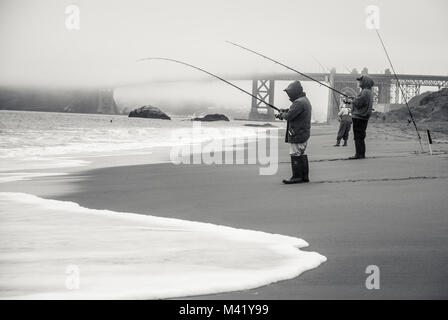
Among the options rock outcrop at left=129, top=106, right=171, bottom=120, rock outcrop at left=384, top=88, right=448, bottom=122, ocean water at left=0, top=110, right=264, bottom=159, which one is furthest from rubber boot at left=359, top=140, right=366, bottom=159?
rock outcrop at left=129, top=106, right=171, bottom=120

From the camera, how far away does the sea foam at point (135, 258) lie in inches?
159

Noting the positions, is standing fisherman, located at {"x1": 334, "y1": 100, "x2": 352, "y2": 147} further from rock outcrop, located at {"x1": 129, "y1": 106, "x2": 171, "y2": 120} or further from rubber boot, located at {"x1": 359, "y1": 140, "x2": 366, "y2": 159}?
rock outcrop, located at {"x1": 129, "y1": 106, "x2": 171, "y2": 120}

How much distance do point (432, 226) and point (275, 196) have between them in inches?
107

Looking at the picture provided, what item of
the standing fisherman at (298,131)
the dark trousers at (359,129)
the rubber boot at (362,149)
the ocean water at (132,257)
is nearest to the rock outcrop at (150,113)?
the rubber boot at (362,149)

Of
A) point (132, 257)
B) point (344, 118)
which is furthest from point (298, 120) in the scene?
point (344, 118)

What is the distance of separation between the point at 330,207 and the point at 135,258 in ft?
9.18

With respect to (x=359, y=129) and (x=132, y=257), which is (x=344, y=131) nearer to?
(x=359, y=129)

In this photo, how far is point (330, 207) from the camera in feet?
23.4

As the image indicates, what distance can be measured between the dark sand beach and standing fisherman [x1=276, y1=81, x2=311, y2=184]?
9.2 inches

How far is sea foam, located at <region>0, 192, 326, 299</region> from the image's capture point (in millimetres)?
4043

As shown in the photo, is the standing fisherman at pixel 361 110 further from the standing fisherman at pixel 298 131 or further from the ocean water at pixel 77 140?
the ocean water at pixel 77 140

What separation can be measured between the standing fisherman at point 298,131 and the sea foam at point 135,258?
9.92 ft

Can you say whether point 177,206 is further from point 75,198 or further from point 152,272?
point 152,272
